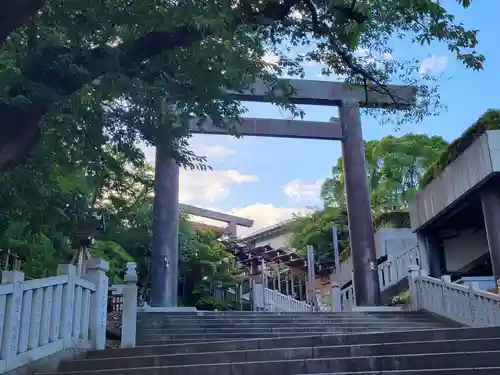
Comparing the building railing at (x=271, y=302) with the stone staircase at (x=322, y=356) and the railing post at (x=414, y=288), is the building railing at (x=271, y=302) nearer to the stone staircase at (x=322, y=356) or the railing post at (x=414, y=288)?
the railing post at (x=414, y=288)

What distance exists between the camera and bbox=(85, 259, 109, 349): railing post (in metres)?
6.19

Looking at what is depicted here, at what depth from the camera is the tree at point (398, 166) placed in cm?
1939

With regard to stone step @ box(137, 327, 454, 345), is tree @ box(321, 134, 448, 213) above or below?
above

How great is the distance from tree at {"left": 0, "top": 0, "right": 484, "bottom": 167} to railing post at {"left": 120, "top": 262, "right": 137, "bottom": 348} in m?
2.42

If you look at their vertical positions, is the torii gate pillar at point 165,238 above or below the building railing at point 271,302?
above

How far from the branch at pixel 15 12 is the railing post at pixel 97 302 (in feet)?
11.4

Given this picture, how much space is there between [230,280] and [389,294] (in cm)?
497

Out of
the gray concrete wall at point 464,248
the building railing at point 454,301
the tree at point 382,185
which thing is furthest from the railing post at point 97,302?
the tree at point 382,185

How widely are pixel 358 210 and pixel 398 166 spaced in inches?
287

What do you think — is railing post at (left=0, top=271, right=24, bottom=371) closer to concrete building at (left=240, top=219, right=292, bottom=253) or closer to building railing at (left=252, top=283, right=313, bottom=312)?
building railing at (left=252, top=283, right=313, bottom=312)

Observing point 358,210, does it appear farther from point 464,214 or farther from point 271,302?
point 271,302

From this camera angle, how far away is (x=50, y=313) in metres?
5.30

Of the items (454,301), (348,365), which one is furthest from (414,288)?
(348,365)

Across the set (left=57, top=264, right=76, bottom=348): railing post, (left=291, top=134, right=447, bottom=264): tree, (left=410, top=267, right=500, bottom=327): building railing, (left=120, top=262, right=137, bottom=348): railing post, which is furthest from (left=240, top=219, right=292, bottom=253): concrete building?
(left=57, top=264, right=76, bottom=348): railing post
